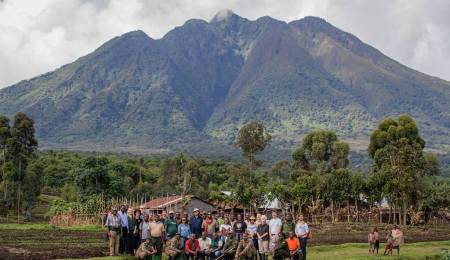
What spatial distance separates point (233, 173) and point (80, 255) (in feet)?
196

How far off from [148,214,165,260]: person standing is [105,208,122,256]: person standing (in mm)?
1870

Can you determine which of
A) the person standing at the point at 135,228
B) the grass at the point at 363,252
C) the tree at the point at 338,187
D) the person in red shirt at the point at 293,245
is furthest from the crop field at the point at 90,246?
the tree at the point at 338,187

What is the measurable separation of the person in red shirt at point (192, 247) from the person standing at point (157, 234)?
0.86 m

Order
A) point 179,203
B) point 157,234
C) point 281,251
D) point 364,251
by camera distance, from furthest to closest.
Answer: point 179,203
point 364,251
point 157,234
point 281,251

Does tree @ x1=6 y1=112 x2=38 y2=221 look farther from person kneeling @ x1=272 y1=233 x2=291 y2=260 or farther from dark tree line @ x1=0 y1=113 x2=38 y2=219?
person kneeling @ x1=272 y1=233 x2=291 y2=260

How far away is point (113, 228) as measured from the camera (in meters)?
22.1

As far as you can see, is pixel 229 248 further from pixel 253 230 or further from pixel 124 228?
pixel 124 228

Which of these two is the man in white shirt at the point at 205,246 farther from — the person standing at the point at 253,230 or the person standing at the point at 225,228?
the person standing at the point at 253,230

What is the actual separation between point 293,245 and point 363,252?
8.57 m

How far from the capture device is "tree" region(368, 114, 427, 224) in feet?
170

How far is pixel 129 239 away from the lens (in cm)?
2252

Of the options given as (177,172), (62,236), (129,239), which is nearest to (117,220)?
(129,239)

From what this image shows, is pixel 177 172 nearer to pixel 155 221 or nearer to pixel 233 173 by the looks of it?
pixel 233 173

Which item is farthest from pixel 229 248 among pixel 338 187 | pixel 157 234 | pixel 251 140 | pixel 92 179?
pixel 251 140
